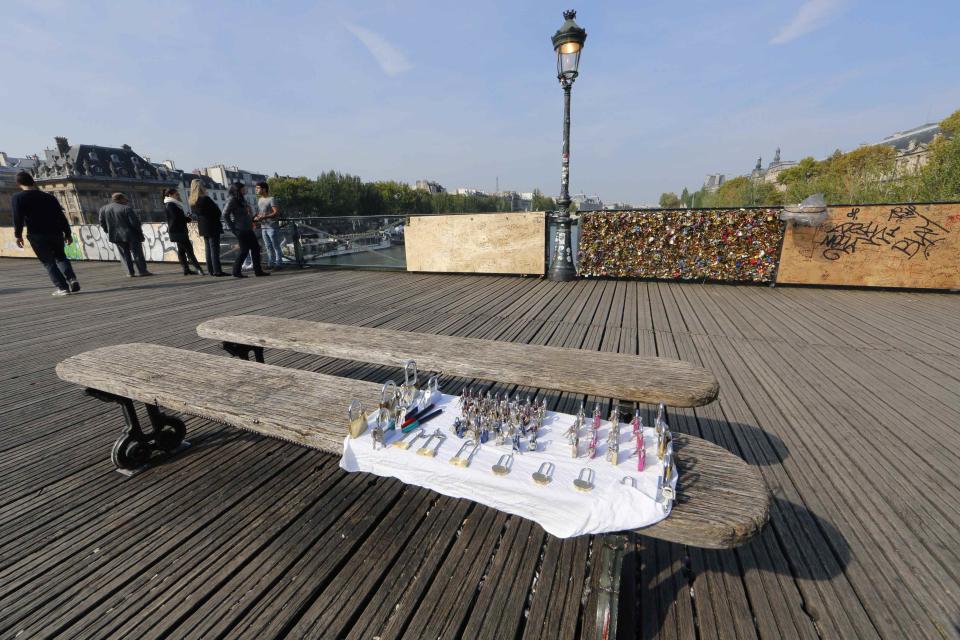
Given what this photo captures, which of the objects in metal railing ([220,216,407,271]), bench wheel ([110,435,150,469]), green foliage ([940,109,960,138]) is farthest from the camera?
green foliage ([940,109,960,138])

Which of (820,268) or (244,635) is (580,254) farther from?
(244,635)

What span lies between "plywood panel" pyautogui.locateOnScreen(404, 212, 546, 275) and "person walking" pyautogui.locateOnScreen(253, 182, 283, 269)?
10.9ft

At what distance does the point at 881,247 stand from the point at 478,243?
7.34 meters

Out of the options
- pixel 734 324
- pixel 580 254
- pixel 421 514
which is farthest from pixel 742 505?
pixel 580 254

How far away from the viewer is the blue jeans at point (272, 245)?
10.5 m

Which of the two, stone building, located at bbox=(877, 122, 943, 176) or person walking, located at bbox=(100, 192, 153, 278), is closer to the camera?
person walking, located at bbox=(100, 192, 153, 278)

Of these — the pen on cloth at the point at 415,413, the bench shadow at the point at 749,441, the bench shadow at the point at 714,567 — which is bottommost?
the bench shadow at the point at 714,567

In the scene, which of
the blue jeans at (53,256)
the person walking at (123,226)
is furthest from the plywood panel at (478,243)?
the blue jeans at (53,256)

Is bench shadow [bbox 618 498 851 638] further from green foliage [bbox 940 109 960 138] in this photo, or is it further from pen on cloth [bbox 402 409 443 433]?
green foliage [bbox 940 109 960 138]

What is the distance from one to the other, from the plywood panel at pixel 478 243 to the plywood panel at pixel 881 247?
15.6ft

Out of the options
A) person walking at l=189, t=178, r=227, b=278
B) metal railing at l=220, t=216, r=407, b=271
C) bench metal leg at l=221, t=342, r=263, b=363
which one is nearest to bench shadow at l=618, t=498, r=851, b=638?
bench metal leg at l=221, t=342, r=263, b=363

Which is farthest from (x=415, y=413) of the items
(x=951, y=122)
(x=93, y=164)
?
(x=93, y=164)

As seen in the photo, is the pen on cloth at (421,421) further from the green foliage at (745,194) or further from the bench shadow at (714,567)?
the green foliage at (745,194)

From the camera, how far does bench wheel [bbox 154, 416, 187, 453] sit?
8.19ft
